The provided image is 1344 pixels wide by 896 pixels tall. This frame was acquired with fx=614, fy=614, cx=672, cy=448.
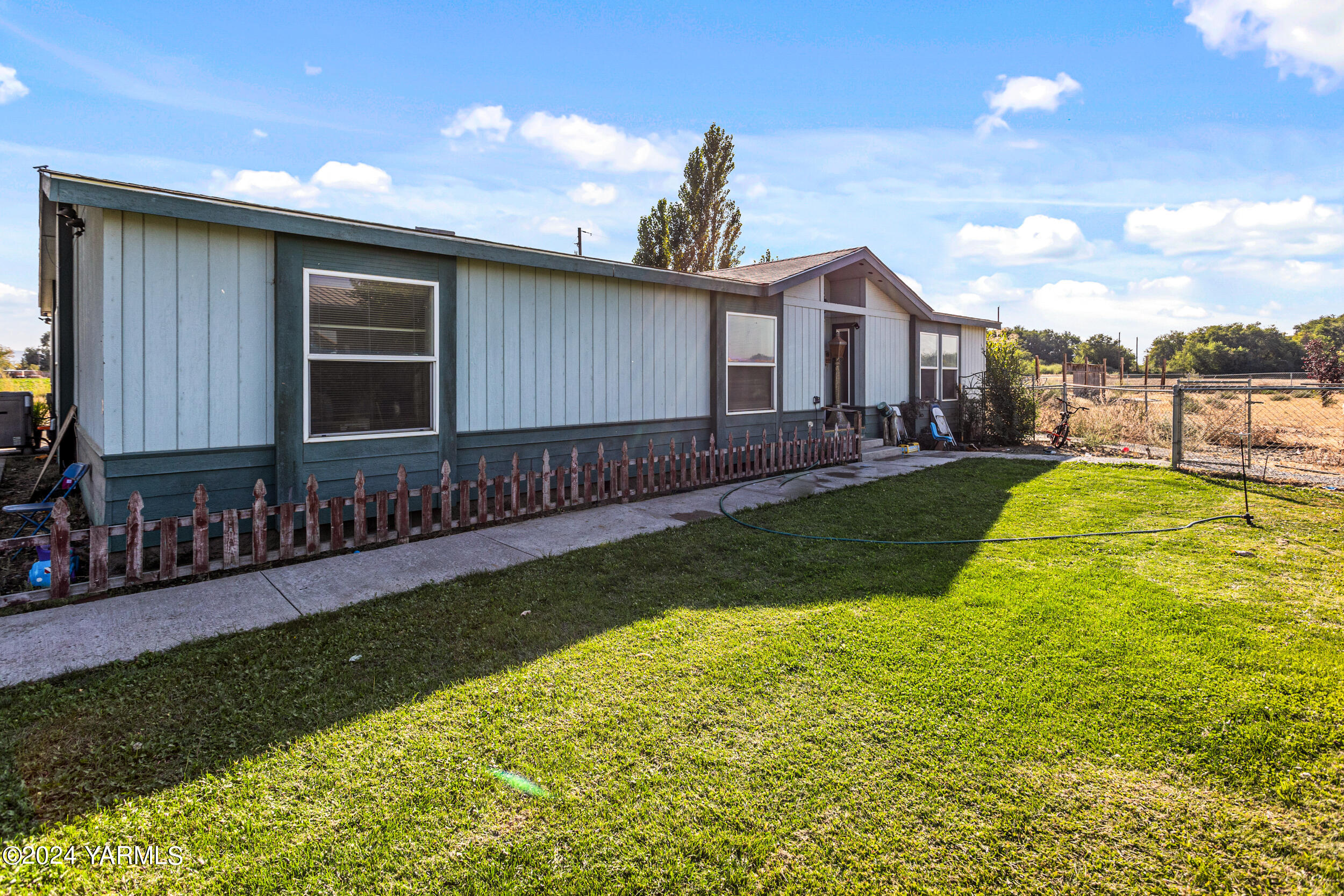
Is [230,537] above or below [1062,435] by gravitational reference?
below

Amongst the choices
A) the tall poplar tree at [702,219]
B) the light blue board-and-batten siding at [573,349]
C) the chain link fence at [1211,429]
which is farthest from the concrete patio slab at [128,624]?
the tall poplar tree at [702,219]

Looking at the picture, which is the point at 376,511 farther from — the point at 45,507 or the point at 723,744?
the point at 723,744

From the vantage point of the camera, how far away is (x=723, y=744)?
263 centimetres

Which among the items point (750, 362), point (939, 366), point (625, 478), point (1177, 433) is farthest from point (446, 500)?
point (939, 366)

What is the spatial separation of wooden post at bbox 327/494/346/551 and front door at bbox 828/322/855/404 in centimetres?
999

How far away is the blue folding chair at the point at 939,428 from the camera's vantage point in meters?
13.8

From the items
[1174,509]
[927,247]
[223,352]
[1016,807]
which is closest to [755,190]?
[927,247]

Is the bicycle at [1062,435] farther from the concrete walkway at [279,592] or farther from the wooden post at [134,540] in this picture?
the wooden post at [134,540]

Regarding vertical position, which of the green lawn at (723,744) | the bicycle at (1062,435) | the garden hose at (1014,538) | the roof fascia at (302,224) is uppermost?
the roof fascia at (302,224)

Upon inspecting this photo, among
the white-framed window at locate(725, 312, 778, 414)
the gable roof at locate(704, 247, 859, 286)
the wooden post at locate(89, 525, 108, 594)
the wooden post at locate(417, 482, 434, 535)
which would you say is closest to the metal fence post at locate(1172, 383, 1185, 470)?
the gable roof at locate(704, 247, 859, 286)

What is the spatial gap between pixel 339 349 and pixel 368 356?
0.27 m

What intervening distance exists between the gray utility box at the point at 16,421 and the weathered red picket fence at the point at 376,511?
1040cm

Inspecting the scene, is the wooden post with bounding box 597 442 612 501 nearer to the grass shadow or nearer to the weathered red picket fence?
the weathered red picket fence

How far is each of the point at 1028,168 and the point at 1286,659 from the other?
12619 mm
